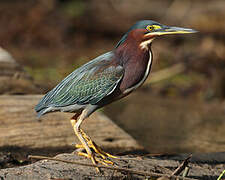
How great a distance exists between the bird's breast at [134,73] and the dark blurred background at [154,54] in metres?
2.39

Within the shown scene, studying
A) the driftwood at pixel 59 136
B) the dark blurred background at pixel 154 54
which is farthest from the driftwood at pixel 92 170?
the dark blurred background at pixel 154 54

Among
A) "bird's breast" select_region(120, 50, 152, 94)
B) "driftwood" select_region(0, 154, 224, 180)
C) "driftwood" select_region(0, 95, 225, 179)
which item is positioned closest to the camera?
"driftwood" select_region(0, 154, 224, 180)

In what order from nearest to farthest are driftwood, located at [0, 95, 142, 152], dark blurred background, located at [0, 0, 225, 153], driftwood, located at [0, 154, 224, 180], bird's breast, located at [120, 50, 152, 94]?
driftwood, located at [0, 154, 224, 180] < bird's breast, located at [120, 50, 152, 94] < driftwood, located at [0, 95, 142, 152] < dark blurred background, located at [0, 0, 225, 153]

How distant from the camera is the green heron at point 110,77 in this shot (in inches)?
141

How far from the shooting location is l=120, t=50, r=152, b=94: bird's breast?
11.7 feet

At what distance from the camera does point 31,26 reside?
13227 mm

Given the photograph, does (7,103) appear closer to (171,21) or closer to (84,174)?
(84,174)

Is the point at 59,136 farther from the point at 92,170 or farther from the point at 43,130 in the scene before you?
the point at 92,170

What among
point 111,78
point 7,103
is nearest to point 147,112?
point 7,103

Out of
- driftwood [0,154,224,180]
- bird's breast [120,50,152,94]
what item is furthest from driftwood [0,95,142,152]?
bird's breast [120,50,152,94]

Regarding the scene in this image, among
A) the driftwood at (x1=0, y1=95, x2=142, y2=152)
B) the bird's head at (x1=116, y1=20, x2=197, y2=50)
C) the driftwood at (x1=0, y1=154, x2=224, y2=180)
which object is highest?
the bird's head at (x1=116, y1=20, x2=197, y2=50)

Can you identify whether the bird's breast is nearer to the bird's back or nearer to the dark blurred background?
the bird's back

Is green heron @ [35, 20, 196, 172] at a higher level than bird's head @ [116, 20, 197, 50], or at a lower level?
lower

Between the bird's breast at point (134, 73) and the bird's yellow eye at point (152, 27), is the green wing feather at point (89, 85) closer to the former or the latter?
the bird's breast at point (134, 73)
